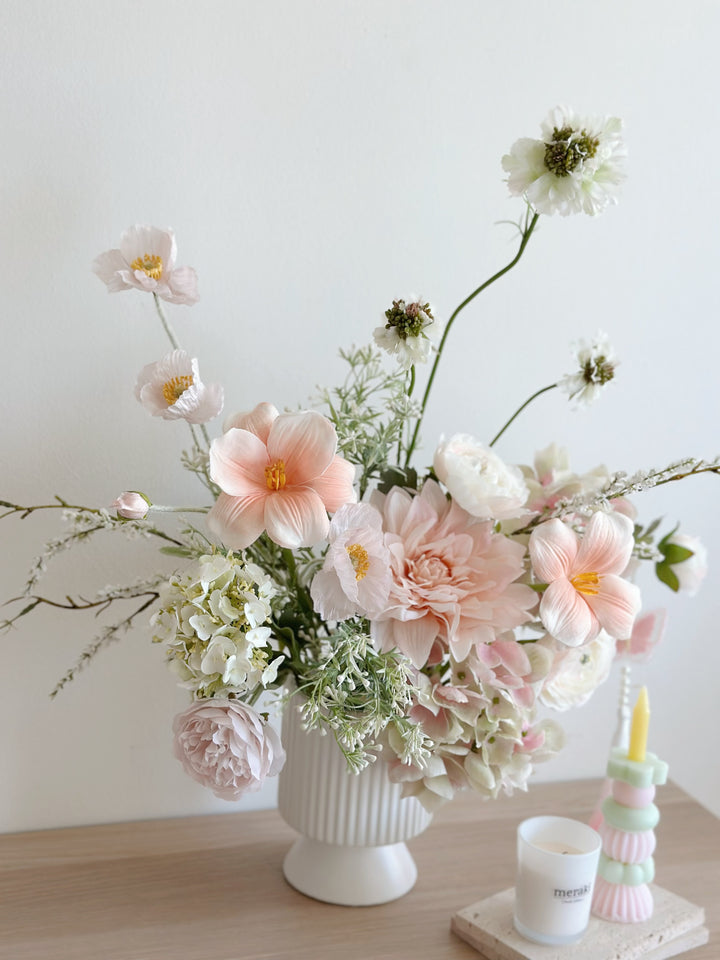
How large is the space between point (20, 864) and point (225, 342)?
1.82 feet

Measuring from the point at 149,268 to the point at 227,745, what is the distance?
1.32 feet

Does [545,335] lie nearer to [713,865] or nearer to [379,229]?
[379,229]

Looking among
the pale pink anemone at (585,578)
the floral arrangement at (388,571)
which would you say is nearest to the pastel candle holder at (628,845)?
the floral arrangement at (388,571)

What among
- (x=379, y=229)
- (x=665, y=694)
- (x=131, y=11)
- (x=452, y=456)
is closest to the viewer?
(x=452, y=456)

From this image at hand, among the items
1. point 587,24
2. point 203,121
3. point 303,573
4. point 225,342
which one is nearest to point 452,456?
point 303,573

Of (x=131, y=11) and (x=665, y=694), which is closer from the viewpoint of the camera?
(x=131, y=11)

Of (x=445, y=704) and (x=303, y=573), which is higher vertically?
(x=303, y=573)

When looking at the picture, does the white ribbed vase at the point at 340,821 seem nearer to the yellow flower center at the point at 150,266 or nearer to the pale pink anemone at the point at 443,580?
the pale pink anemone at the point at 443,580

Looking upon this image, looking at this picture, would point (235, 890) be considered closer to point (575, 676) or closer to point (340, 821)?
point (340, 821)

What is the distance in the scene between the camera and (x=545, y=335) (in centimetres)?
113

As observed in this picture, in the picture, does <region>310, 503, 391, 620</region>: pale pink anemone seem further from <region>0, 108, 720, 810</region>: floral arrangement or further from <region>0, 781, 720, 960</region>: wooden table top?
<region>0, 781, 720, 960</region>: wooden table top

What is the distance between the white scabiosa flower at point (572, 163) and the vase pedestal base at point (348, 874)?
1.96 ft

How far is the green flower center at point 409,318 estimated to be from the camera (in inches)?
30.9

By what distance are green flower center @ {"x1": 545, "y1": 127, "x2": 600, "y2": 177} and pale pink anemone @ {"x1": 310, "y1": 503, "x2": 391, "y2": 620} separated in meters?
0.31
